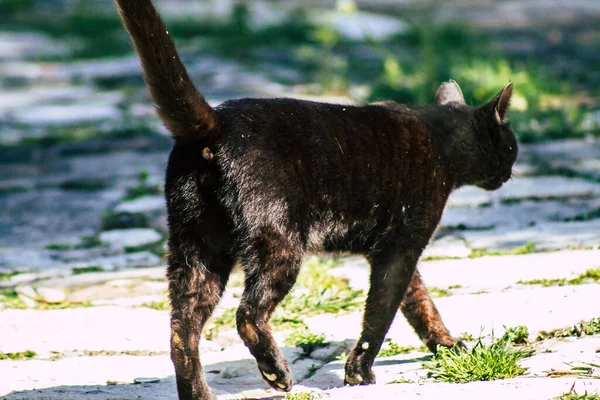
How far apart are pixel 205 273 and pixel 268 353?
1.16 feet

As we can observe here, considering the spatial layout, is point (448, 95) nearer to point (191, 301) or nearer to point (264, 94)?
point (191, 301)

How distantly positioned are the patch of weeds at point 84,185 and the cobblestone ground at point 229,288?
1 cm

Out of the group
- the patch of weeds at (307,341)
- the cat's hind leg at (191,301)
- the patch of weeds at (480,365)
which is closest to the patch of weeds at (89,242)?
the patch of weeds at (307,341)

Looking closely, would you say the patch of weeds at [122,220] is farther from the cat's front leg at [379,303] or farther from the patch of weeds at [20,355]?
the cat's front leg at [379,303]

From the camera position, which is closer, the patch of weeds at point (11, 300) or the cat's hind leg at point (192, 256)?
the cat's hind leg at point (192, 256)

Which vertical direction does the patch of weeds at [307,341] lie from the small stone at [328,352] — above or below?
above

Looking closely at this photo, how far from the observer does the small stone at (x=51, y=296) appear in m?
4.23

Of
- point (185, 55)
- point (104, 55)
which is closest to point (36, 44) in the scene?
point (104, 55)

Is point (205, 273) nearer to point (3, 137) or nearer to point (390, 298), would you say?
point (390, 298)

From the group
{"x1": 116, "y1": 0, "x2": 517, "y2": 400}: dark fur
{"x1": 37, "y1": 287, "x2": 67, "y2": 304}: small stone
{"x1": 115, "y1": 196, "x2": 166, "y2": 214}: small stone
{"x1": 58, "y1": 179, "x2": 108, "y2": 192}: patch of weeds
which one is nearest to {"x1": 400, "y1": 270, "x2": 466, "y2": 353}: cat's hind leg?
{"x1": 116, "y1": 0, "x2": 517, "y2": 400}: dark fur

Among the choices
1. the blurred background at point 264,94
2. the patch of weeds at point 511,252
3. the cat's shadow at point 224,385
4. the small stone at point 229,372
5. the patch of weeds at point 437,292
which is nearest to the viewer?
the cat's shadow at point 224,385

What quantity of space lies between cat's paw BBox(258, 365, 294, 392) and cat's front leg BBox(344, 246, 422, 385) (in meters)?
0.25

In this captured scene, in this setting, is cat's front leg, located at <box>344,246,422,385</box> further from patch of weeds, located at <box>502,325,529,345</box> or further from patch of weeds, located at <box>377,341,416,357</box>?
patch of weeds, located at <box>502,325,529,345</box>

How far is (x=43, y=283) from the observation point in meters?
4.47
